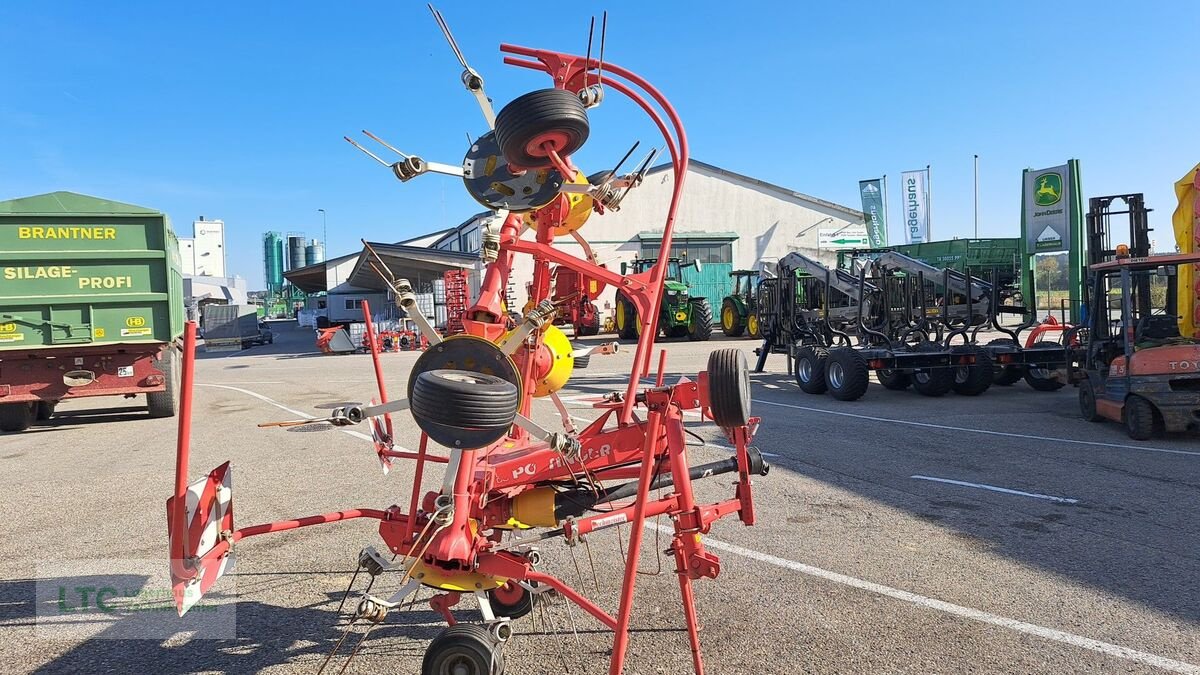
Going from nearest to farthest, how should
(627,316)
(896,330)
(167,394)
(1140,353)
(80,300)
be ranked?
(1140,353), (80,300), (167,394), (896,330), (627,316)

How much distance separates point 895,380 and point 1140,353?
488 cm

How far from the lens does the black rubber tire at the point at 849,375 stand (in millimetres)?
11891

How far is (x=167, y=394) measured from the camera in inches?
445

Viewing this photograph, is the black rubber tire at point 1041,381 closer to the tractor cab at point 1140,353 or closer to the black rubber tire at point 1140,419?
the tractor cab at point 1140,353

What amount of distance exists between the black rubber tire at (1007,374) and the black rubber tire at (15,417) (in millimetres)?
14603

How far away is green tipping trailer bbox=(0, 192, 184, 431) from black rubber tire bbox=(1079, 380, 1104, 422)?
12229 mm

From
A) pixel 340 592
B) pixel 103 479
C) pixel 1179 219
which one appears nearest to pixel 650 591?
pixel 340 592

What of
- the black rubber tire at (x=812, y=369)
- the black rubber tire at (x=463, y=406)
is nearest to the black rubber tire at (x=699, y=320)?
the black rubber tire at (x=812, y=369)

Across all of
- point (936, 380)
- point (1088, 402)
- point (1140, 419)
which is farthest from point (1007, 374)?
point (1140, 419)

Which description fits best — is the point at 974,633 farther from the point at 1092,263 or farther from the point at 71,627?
the point at 1092,263

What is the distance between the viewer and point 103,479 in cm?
734

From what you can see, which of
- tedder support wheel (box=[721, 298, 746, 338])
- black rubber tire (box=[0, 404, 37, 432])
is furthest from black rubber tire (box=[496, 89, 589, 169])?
tedder support wheel (box=[721, 298, 746, 338])

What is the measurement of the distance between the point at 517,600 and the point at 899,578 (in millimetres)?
2186

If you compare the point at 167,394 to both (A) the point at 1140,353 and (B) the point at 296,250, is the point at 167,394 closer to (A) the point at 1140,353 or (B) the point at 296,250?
(A) the point at 1140,353
